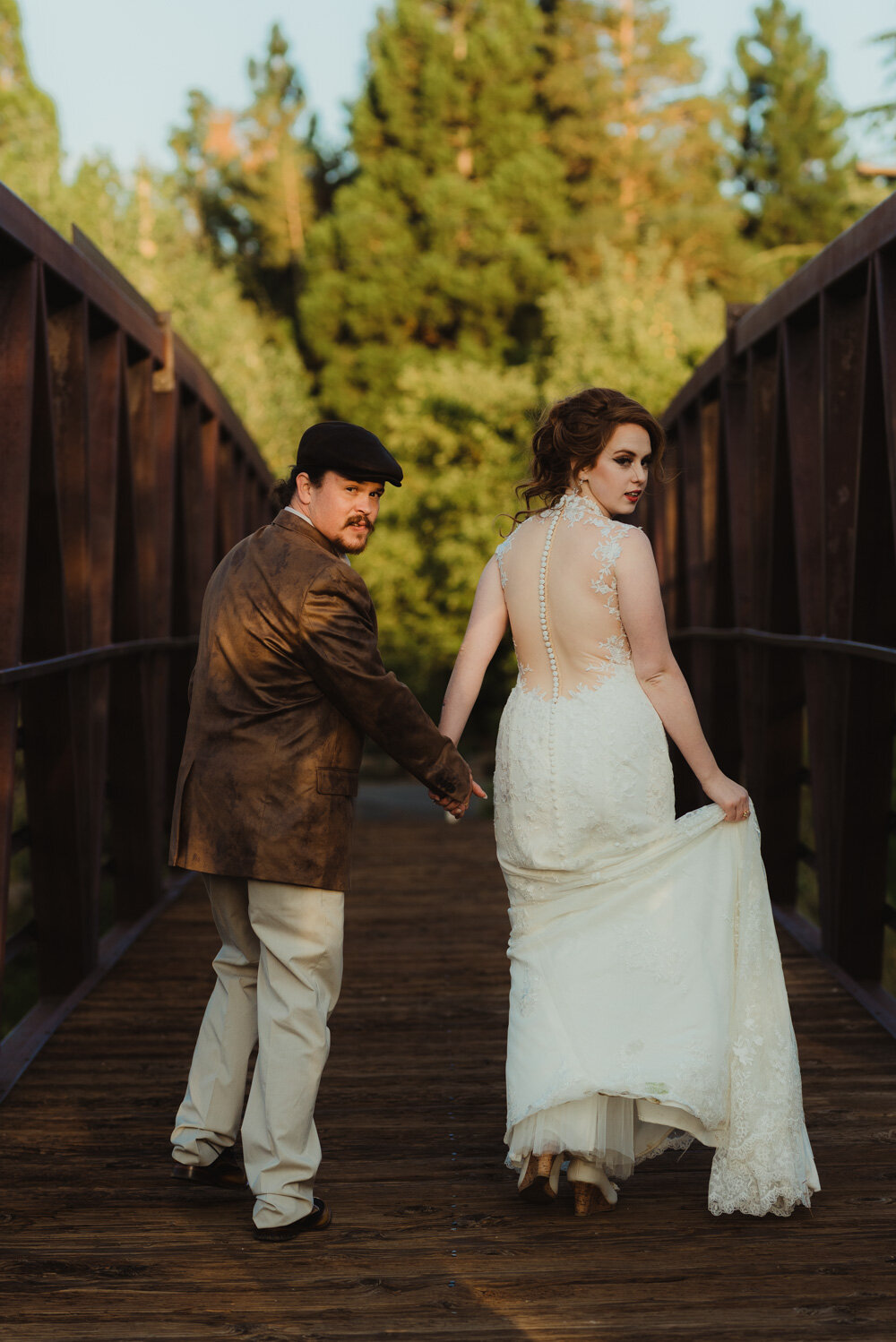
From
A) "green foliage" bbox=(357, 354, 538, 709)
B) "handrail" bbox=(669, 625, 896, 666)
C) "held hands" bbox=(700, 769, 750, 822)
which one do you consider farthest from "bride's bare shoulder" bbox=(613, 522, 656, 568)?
"green foliage" bbox=(357, 354, 538, 709)

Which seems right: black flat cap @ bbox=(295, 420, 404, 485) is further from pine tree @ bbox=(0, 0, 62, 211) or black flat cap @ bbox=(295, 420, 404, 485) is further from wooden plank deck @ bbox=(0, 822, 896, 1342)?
pine tree @ bbox=(0, 0, 62, 211)

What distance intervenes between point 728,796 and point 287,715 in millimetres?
942

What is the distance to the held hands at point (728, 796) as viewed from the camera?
303 centimetres

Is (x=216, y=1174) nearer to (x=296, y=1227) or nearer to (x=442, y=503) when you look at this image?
(x=296, y=1227)

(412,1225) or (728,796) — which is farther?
(728,796)

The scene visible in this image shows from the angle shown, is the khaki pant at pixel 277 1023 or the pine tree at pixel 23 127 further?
the pine tree at pixel 23 127

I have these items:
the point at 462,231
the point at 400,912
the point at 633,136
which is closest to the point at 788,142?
the point at 633,136

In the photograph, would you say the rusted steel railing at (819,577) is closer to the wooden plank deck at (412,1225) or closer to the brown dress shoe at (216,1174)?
the wooden plank deck at (412,1225)

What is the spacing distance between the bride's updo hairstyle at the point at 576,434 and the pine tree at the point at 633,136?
2828 centimetres

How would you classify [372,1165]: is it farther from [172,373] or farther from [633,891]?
[172,373]

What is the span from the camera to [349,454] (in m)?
2.87

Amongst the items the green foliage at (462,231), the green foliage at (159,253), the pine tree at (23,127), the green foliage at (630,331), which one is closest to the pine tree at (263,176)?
the green foliage at (462,231)

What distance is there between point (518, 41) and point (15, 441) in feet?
99.1

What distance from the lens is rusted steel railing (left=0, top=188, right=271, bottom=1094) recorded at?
3.72 meters
